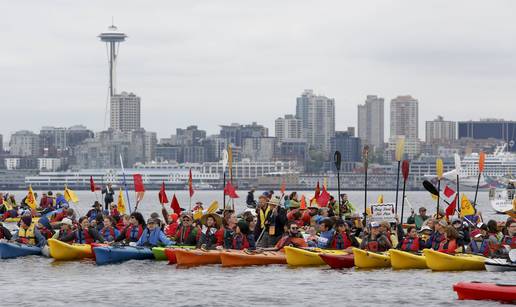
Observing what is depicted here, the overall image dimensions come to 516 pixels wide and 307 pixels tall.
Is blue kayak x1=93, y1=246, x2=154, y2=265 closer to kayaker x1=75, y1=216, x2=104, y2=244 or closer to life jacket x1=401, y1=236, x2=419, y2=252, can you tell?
kayaker x1=75, y1=216, x2=104, y2=244

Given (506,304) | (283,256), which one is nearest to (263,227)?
(283,256)

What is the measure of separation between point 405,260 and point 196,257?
5548 millimetres

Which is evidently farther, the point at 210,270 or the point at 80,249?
the point at 80,249

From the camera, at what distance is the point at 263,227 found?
35969 millimetres

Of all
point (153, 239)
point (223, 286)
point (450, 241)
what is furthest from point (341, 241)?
point (153, 239)

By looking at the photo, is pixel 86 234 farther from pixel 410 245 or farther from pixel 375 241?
pixel 410 245

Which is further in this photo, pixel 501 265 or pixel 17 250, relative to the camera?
pixel 17 250

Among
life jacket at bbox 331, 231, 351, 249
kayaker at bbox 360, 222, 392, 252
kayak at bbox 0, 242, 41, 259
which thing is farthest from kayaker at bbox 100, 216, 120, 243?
kayaker at bbox 360, 222, 392, 252

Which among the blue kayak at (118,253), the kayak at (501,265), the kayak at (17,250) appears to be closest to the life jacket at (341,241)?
the kayak at (501,265)

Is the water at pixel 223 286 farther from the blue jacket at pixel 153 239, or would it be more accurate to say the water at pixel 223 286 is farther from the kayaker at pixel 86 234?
the kayaker at pixel 86 234

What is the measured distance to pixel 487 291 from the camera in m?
27.4

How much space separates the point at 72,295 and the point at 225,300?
11.6 ft

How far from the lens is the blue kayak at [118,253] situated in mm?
36469

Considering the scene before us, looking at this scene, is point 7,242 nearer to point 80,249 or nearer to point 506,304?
point 80,249
